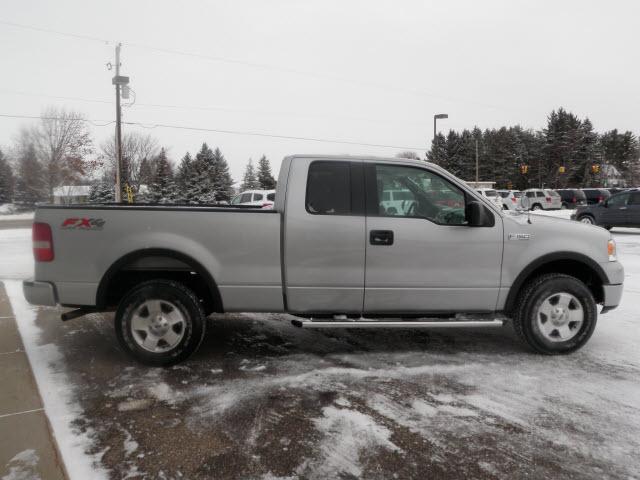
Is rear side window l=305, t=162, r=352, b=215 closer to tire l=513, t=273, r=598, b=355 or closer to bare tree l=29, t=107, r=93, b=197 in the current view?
tire l=513, t=273, r=598, b=355

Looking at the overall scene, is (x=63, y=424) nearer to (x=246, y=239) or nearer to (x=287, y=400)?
(x=287, y=400)

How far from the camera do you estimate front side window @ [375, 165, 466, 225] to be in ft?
14.3

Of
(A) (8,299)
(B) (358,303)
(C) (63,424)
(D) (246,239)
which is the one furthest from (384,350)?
(A) (8,299)

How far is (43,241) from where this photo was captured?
13.5ft

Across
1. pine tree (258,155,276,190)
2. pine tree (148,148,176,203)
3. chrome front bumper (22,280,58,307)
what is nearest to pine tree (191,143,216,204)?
pine tree (148,148,176,203)

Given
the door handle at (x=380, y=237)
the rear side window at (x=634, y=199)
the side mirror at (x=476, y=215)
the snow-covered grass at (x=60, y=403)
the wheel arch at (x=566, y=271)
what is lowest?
the snow-covered grass at (x=60, y=403)

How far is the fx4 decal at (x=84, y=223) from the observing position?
160 inches

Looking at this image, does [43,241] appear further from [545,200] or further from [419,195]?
[545,200]

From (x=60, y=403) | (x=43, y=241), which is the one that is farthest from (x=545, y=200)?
(x=60, y=403)

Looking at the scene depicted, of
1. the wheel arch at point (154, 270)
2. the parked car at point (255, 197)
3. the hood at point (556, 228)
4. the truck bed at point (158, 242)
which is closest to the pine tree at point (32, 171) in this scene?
the parked car at point (255, 197)

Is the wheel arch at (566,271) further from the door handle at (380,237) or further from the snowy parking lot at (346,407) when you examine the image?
the door handle at (380,237)

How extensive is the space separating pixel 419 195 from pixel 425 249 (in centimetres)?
52

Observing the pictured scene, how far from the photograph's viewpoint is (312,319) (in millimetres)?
4352

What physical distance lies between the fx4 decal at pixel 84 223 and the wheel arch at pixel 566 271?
3762 mm
